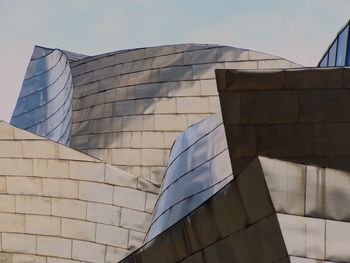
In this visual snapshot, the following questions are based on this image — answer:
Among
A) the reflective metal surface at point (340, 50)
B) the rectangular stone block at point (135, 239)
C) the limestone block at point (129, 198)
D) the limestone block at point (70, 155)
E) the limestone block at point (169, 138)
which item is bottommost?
the rectangular stone block at point (135, 239)

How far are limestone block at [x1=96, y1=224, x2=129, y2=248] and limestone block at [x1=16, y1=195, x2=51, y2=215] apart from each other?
1.58 m

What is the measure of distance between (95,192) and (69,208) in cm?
103

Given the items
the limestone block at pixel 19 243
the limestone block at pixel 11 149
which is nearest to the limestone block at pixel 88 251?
the limestone block at pixel 19 243

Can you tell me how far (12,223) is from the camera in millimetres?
33688

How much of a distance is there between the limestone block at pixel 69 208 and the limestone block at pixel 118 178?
1261 millimetres

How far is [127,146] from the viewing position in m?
41.2

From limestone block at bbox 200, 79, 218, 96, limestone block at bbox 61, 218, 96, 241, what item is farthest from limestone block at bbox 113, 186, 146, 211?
limestone block at bbox 200, 79, 218, 96

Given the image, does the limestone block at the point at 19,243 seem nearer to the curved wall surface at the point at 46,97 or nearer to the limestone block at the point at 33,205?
the limestone block at the point at 33,205

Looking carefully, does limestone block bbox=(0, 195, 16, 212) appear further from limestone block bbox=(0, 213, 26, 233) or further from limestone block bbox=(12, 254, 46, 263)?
limestone block bbox=(12, 254, 46, 263)

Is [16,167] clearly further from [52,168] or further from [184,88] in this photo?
[184,88]

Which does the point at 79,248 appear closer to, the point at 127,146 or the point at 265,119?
the point at 127,146

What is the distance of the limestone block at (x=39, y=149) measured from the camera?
115ft

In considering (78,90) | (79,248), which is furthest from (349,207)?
(78,90)

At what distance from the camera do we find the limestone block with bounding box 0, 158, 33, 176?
114 ft
